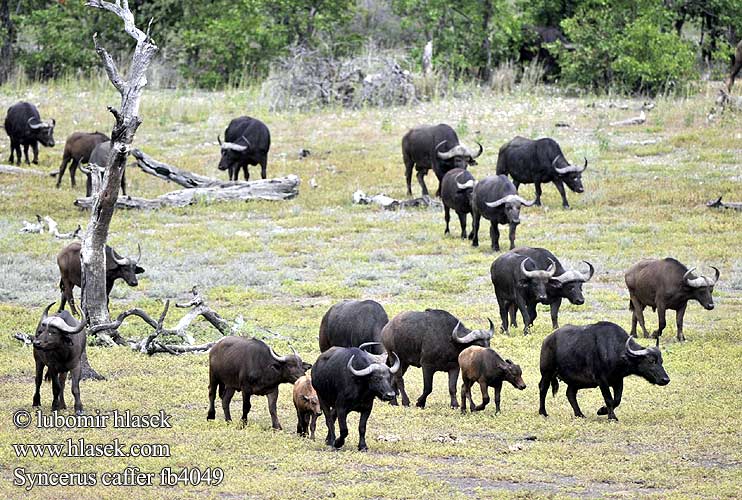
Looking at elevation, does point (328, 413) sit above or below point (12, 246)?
above

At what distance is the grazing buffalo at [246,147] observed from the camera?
97.2 feet

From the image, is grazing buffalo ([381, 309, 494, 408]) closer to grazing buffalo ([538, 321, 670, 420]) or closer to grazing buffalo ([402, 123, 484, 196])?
grazing buffalo ([538, 321, 670, 420])

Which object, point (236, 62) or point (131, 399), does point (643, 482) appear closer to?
point (131, 399)

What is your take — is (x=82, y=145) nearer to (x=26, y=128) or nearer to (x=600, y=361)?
(x=26, y=128)

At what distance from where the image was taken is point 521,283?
1677 cm

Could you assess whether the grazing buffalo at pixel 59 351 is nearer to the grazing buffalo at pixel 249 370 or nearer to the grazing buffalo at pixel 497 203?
the grazing buffalo at pixel 249 370

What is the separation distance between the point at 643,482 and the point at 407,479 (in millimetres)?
1979

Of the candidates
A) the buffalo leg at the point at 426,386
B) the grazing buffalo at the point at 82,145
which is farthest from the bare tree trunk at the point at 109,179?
the grazing buffalo at the point at 82,145

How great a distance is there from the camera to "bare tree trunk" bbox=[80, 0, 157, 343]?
15.3m

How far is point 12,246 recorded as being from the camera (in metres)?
23.5

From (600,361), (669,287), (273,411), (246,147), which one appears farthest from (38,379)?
(246,147)

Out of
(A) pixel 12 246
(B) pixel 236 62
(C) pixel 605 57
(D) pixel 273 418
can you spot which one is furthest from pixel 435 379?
(B) pixel 236 62

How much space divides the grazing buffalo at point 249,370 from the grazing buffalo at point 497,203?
10.8 metres

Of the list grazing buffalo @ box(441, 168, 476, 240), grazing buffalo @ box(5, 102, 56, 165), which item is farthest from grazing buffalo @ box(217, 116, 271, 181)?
grazing buffalo @ box(441, 168, 476, 240)
